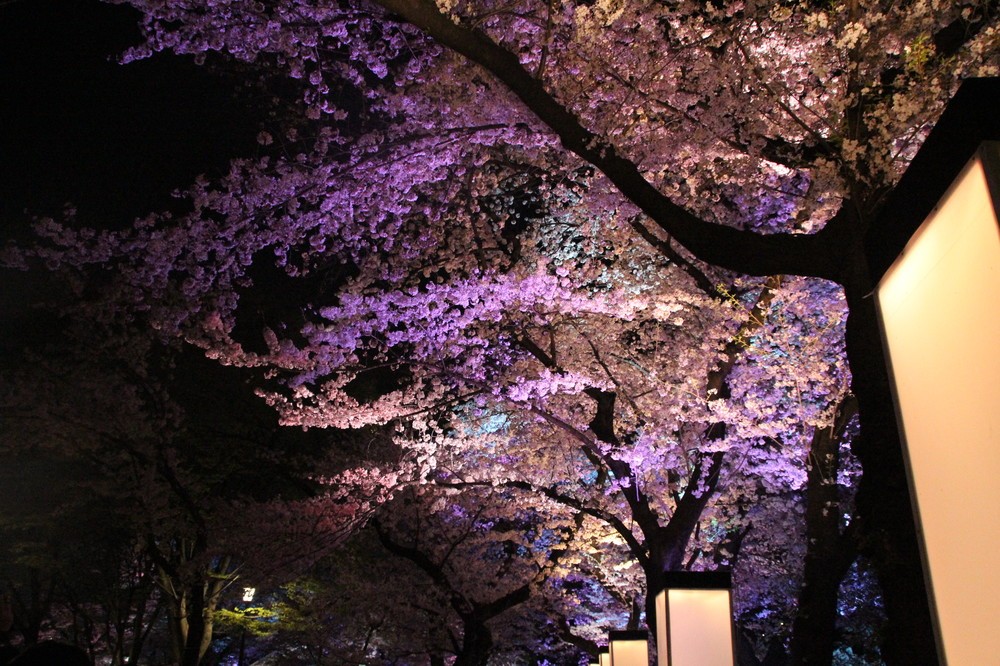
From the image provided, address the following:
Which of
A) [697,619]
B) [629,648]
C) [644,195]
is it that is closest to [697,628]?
[697,619]

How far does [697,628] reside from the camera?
703 centimetres

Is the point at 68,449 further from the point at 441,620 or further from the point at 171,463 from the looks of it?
the point at 441,620

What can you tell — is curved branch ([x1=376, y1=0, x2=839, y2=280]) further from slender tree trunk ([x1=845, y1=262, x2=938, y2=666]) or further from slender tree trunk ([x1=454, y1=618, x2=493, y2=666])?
slender tree trunk ([x1=454, y1=618, x2=493, y2=666])

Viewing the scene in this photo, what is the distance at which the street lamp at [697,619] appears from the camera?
22.7 feet

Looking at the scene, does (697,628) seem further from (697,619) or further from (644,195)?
(644,195)

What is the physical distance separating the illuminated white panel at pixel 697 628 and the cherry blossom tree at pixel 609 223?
1.53 metres

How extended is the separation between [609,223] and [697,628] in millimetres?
6785

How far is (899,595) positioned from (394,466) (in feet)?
44.3

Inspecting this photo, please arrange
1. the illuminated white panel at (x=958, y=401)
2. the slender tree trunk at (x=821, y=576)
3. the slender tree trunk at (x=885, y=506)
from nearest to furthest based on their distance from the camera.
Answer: the illuminated white panel at (x=958, y=401)
the slender tree trunk at (x=885, y=506)
the slender tree trunk at (x=821, y=576)

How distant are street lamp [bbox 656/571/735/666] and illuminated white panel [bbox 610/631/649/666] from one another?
13.8 ft

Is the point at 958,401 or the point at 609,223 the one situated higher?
the point at 609,223

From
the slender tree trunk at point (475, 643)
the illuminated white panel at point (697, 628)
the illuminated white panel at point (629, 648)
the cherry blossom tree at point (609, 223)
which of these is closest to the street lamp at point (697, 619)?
the illuminated white panel at point (697, 628)

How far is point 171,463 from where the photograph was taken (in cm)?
1606

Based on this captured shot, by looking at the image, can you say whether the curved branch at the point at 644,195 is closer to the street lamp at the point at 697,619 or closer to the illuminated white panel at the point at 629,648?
the street lamp at the point at 697,619
